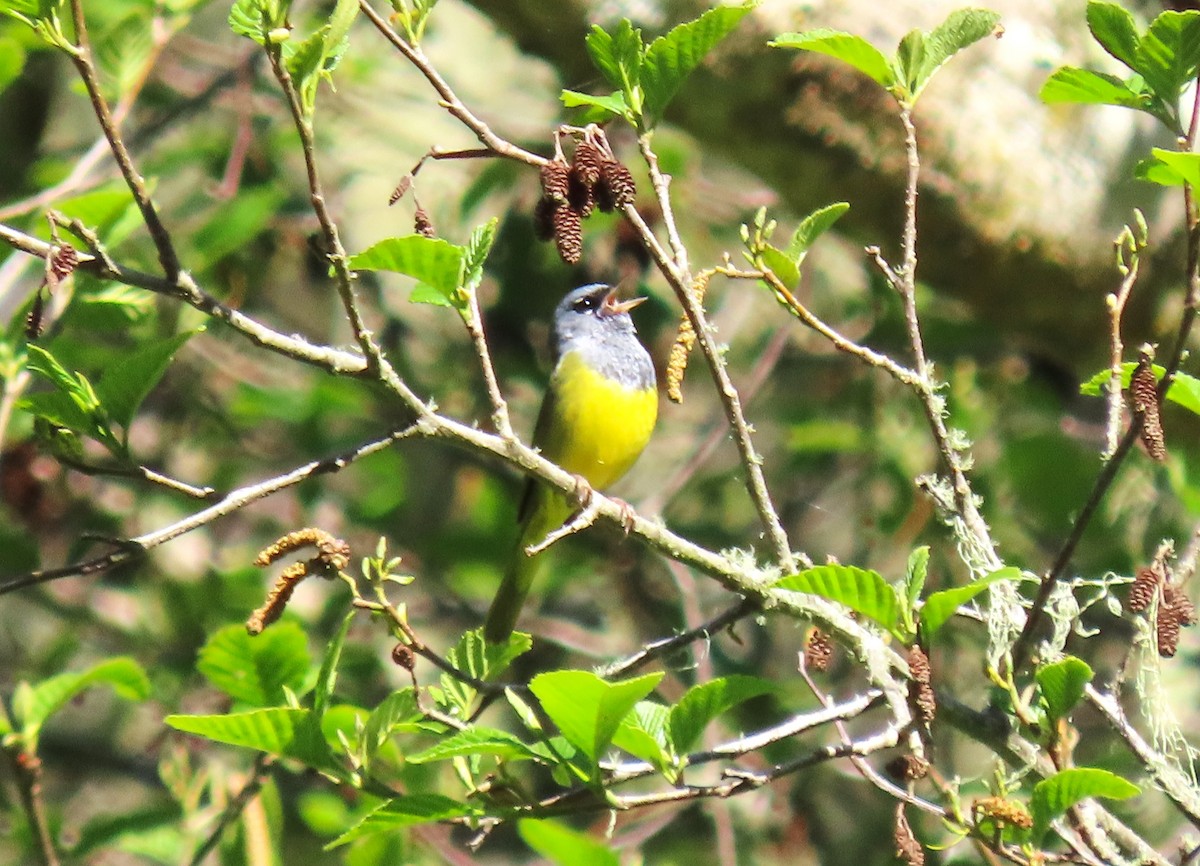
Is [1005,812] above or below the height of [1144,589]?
below

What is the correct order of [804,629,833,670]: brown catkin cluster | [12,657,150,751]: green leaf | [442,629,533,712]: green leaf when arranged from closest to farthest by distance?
[804,629,833,670]: brown catkin cluster, [442,629,533,712]: green leaf, [12,657,150,751]: green leaf

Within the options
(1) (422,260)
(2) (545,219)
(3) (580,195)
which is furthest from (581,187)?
(1) (422,260)

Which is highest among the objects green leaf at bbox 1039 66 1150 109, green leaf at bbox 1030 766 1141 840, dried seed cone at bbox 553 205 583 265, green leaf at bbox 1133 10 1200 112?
green leaf at bbox 1133 10 1200 112

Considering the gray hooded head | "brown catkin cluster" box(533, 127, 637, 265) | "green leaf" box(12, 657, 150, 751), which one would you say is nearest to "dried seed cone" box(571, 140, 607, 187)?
"brown catkin cluster" box(533, 127, 637, 265)

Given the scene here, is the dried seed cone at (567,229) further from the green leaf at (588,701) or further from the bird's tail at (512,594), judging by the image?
the bird's tail at (512,594)

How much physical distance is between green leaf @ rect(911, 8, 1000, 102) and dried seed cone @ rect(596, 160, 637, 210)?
0.43 m

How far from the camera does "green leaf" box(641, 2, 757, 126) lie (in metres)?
1.90

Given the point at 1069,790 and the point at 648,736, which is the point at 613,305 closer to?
the point at 648,736

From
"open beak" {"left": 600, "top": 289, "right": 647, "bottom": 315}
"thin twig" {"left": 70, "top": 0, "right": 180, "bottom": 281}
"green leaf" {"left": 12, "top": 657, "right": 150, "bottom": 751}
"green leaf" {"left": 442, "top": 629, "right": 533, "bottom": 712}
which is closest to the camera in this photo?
"thin twig" {"left": 70, "top": 0, "right": 180, "bottom": 281}

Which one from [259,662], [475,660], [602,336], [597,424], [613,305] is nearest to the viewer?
[475,660]

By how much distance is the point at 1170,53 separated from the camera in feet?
6.16

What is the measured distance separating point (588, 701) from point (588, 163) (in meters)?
0.68

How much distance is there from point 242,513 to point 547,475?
13.9 ft

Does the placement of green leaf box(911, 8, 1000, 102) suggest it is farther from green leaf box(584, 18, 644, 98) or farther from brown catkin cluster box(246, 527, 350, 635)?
brown catkin cluster box(246, 527, 350, 635)
